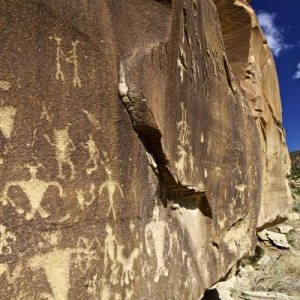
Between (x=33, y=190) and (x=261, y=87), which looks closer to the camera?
(x=33, y=190)

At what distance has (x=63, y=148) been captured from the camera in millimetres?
1696

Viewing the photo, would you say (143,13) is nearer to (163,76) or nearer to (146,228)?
(163,76)

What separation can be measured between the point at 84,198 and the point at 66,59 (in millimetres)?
543

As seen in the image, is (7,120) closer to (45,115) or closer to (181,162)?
(45,115)

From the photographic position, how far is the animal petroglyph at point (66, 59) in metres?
1.71

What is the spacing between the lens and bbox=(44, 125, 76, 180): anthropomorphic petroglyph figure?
167cm

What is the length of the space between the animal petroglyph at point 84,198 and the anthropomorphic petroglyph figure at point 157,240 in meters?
0.48

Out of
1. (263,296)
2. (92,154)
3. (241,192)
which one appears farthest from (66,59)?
(263,296)

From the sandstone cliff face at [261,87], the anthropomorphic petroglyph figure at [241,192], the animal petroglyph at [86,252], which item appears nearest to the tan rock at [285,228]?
the sandstone cliff face at [261,87]

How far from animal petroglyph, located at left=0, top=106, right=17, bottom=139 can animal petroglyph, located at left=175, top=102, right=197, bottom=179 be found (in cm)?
120

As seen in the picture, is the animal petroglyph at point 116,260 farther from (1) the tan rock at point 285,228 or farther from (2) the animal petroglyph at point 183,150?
(1) the tan rock at point 285,228

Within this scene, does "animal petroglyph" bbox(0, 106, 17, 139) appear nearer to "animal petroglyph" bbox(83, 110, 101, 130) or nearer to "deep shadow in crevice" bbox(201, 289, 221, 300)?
"animal petroglyph" bbox(83, 110, 101, 130)

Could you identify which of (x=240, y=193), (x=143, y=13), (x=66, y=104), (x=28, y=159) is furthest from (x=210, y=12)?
(x=28, y=159)

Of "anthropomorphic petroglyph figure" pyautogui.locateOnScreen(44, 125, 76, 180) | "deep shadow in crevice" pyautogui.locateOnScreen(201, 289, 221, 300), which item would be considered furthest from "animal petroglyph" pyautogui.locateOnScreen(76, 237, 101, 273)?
"deep shadow in crevice" pyautogui.locateOnScreen(201, 289, 221, 300)
